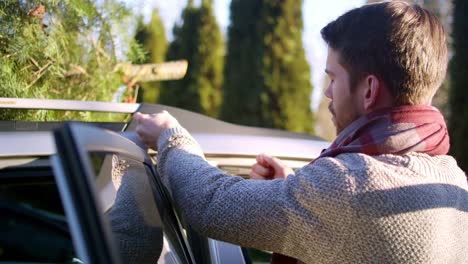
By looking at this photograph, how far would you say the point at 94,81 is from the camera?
2941 mm

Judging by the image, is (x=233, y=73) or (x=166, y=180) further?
(x=233, y=73)

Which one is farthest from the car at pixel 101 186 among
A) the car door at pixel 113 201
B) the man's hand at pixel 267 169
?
the man's hand at pixel 267 169

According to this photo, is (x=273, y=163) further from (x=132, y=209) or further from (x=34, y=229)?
(x=34, y=229)

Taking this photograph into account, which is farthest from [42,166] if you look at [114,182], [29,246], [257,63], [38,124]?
[257,63]

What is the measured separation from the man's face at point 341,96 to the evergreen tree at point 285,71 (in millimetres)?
9006

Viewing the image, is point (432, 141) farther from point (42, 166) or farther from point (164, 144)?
point (42, 166)

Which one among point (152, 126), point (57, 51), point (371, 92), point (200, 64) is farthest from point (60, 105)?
point (200, 64)

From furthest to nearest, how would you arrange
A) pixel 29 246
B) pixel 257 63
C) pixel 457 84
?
pixel 257 63 < pixel 457 84 < pixel 29 246

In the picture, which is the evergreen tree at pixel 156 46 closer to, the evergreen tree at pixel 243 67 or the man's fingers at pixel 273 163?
the evergreen tree at pixel 243 67

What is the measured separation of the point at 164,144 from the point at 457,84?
7968 millimetres

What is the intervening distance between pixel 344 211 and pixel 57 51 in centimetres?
149

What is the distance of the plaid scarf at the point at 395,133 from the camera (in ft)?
4.97

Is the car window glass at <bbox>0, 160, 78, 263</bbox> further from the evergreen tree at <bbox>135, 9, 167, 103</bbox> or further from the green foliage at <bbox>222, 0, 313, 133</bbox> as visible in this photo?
the evergreen tree at <bbox>135, 9, 167, 103</bbox>

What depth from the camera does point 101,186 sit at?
4.32 ft
